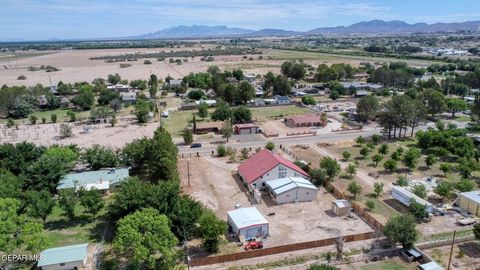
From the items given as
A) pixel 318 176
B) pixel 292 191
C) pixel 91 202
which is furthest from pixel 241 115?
pixel 91 202

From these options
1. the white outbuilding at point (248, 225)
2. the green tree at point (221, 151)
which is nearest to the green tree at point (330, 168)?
the white outbuilding at point (248, 225)

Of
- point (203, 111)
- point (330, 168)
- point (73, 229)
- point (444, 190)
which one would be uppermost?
point (203, 111)

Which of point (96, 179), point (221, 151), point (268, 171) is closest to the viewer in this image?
point (268, 171)

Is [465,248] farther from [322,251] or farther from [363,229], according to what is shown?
[322,251]

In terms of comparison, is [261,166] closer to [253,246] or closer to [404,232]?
[253,246]

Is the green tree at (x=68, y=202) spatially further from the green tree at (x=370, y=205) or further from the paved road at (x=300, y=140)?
the green tree at (x=370, y=205)

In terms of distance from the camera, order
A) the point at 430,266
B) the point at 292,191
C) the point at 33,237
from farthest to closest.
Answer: the point at 292,191, the point at 430,266, the point at 33,237

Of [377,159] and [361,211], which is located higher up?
[377,159]

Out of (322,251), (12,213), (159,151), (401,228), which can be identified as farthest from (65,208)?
(401,228)
